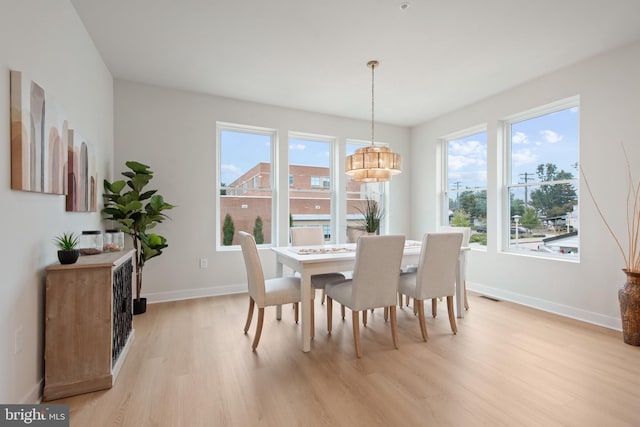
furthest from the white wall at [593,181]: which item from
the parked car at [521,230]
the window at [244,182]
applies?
the window at [244,182]

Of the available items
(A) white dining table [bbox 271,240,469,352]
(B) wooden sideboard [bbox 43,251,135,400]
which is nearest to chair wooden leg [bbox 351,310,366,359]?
(A) white dining table [bbox 271,240,469,352]

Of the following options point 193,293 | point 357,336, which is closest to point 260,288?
point 357,336

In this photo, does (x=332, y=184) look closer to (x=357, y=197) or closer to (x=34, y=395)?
(x=357, y=197)

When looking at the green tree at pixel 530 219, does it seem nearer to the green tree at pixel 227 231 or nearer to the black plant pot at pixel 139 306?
the green tree at pixel 227 231

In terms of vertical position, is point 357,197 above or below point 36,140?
below

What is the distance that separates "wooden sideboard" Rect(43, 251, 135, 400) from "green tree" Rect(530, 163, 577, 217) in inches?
175

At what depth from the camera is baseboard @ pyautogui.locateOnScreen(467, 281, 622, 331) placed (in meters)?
2.98

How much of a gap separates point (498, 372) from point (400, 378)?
2.38 ft

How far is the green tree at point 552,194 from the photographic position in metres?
3.44

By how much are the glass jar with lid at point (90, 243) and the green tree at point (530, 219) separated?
462 cm

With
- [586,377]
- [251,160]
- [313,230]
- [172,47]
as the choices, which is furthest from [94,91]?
[586,377]

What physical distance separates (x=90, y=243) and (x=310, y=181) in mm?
3155

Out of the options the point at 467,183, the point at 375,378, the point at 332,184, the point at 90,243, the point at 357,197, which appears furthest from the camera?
the point at 357,197

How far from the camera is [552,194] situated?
3.61 meters
